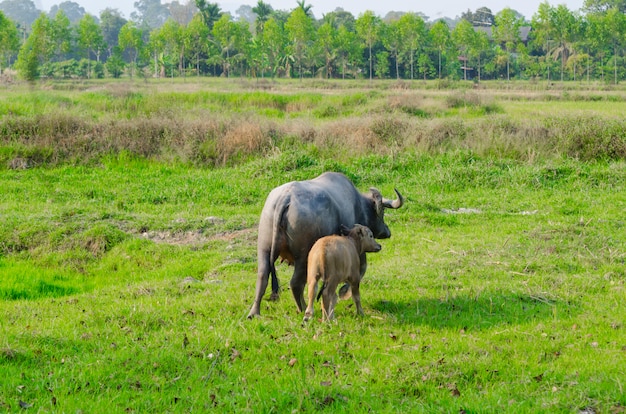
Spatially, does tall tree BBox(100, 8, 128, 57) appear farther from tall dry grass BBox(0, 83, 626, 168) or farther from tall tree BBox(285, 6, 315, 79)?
tall dry grass BBox(0, 83, 626, 168)

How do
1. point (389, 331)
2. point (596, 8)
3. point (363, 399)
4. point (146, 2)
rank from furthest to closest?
point (146, 2), point (596, 8), point (389, 331), point (363, 399)

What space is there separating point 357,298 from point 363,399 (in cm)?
215

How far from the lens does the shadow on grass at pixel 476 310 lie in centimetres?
694

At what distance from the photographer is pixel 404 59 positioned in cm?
6769

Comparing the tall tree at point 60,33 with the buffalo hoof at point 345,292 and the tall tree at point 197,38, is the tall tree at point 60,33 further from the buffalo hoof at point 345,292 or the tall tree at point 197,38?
the buffalo hoof at point 345,292

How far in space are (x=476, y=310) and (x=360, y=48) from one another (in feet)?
197

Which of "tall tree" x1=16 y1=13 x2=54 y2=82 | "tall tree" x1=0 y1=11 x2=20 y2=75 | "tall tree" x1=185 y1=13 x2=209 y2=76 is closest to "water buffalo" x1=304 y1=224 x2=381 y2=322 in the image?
"tall tree" x1=16 y1=13 x2=54 y2=82

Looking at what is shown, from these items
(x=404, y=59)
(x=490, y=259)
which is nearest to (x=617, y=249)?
(x=490, y=259)

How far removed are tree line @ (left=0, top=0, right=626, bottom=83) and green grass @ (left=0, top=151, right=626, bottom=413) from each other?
4970 centimetres

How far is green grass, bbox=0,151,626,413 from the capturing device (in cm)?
520

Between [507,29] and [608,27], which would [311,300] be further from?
[507,29]

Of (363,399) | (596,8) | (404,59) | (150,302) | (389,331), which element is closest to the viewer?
(363,399)

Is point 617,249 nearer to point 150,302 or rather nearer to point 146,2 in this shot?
point 150,302

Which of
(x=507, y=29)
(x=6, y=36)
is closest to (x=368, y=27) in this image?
(x=507, y=29)
